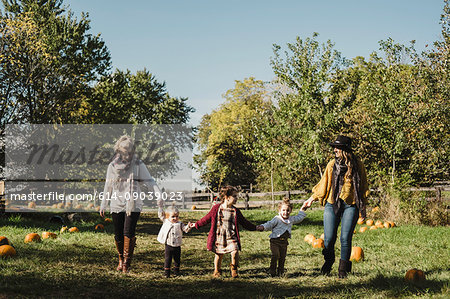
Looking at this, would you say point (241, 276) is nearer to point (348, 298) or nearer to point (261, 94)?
point (348, 298)

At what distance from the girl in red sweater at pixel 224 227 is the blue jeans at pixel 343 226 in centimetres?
134

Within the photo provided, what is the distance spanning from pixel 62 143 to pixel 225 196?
21492 mm

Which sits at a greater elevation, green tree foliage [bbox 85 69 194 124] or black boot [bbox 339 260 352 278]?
green tree foliage [bbox 85 69 194 124]

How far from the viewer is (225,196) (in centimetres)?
645

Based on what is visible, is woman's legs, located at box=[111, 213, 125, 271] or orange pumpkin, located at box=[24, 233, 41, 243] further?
orange pumpkin, located at box=[24, 233, 41, 243]

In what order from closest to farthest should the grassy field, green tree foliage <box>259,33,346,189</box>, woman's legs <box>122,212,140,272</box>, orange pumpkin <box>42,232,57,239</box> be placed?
the grassy field < woman's legs <box>122,212,140,272</box> < orange pumpkin <box>42,232,57,239</box> < green tree foliage <box>259,33,346,189</box>

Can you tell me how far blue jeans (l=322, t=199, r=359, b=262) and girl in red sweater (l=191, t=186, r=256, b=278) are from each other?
1338 millimetres

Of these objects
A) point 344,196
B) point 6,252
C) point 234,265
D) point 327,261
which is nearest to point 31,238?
point 6,252

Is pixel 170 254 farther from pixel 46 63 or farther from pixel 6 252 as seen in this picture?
pixel 46 63

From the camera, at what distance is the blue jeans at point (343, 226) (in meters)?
5.78

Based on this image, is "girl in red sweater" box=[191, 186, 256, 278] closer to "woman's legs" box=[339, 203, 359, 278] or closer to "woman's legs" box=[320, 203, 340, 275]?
"woman's legs" box=[320, 203, 340, 275]

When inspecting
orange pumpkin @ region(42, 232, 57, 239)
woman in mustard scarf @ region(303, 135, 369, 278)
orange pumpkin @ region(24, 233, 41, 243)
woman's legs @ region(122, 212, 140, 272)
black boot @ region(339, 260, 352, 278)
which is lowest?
orange pumpkin @ region(42, 232, 57, 239)

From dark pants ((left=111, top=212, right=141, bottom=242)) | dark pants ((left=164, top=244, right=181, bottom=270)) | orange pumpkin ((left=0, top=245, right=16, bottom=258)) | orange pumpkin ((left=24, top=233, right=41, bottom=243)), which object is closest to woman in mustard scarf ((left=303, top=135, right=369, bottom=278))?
dark pants ((left=164, top=244, right=181, bottom=270))

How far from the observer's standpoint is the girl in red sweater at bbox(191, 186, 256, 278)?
6254 mm
